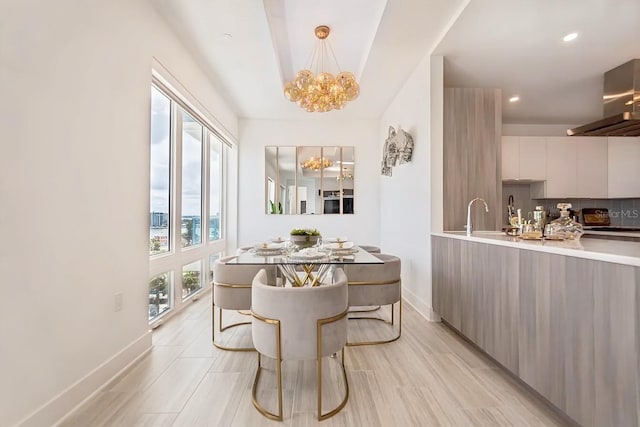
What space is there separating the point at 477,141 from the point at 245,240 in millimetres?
4082

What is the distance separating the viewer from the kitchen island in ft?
4.03

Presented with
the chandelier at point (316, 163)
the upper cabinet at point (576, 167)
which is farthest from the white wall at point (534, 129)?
the chandelier at point (316, 163)

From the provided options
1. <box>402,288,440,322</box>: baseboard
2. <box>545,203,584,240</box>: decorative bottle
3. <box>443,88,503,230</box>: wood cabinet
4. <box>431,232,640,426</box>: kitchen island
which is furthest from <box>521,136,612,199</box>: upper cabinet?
<box>431,232,640,426</box>: kitchen island

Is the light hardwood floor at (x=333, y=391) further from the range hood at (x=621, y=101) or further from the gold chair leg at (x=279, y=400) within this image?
the range hood at (x=621, y=101)

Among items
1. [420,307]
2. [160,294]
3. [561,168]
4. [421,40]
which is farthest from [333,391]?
[561,168]

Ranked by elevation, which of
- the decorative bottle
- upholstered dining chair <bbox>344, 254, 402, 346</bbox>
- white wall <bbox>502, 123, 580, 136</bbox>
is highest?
white wall <bbox>502, 123, 580, 136</bbox>

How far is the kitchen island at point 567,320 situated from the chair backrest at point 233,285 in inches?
67.9

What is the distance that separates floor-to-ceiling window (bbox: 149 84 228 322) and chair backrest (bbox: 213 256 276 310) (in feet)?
2.65

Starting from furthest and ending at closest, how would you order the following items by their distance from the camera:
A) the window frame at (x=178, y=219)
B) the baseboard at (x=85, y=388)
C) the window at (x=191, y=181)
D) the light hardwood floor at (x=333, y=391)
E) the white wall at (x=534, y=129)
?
the white wall at (x=534, y=129), the window at (x=191, y=181), the window frame at (x=178, y=219), the light hardwood floor at (x=333, y=391), the baseboard at (x=85, y=388)

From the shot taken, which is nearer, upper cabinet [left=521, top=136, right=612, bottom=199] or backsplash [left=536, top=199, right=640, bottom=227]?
upper cabinet [left=521, top=136, right=612, bottom=199]

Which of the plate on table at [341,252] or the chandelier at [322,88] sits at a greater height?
the chandelier at [322,88]

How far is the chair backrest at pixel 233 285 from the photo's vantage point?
250 cm

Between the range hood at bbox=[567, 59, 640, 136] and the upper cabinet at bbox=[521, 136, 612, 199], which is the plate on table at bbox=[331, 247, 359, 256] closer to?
the range hood at bbox=[567, 59, 640, 136]

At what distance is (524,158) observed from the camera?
15.1 ft
